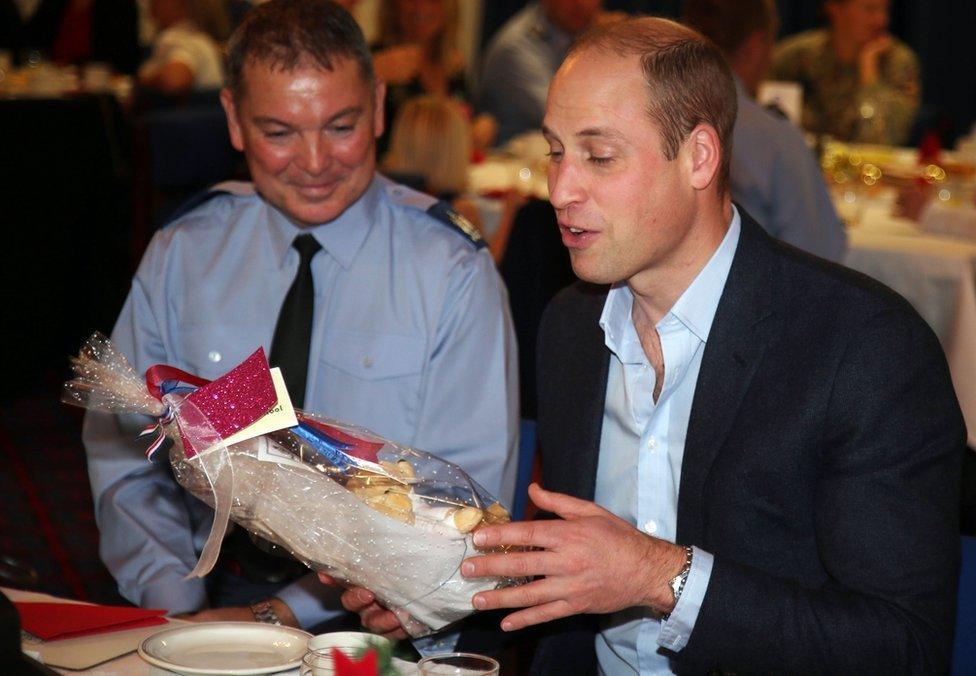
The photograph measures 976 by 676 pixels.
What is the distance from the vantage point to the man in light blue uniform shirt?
220 centimetres

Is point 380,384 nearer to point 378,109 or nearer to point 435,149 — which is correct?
point 378,109

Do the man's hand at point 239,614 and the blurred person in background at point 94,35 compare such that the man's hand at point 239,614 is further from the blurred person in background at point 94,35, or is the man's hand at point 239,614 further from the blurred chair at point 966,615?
the blurred person in background at point 94,35

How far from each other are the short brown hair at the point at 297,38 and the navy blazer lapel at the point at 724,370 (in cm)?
86

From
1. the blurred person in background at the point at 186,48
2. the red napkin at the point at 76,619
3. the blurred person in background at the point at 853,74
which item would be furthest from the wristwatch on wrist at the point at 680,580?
the blurred person in background at the point at 186,48

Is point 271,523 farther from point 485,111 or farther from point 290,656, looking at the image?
point 485,111

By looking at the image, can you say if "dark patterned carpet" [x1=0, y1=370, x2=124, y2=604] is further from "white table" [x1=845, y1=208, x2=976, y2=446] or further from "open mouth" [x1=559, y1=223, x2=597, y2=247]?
"white table" [x1=845, y1=208, x2=976, y2=446]

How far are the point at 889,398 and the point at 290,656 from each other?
81cm

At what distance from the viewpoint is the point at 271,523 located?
1.49m

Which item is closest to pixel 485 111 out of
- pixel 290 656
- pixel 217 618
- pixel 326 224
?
pixel 326 224

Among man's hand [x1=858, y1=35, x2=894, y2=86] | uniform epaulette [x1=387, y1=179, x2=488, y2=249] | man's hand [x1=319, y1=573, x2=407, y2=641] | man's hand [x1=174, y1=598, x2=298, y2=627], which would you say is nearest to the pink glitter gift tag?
man's hand [x1=319, y1=573, x2=407, y2=641]

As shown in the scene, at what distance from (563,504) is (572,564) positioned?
0.26ft

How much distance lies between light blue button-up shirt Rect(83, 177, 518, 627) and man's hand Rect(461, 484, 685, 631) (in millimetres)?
682

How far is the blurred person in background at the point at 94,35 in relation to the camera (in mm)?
9328

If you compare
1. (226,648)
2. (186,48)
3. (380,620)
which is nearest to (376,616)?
(380,620)
